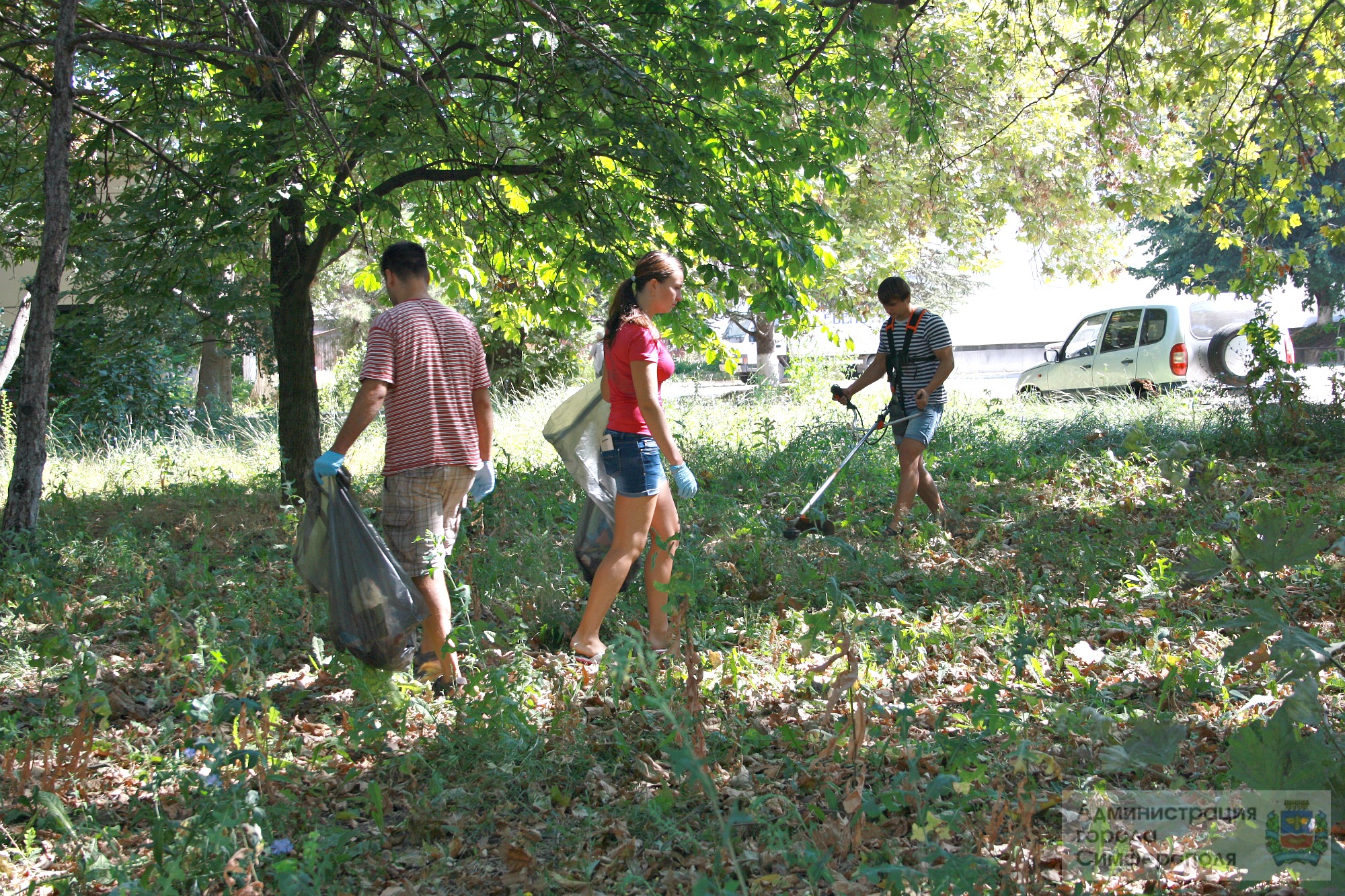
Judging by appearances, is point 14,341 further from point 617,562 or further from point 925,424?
point 925,424

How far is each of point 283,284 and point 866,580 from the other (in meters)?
5.07

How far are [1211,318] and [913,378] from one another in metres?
9.61

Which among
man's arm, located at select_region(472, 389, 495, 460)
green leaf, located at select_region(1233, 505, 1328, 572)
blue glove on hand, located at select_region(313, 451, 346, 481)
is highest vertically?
man's arm, located at select_region(472, 389, 495, 460)

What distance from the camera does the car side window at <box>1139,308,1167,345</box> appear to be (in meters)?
13.5

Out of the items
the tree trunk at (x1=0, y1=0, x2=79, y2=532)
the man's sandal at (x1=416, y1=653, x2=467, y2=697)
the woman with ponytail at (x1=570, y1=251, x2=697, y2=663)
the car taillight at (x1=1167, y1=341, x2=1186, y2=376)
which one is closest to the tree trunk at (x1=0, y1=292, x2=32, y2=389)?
the tree trunk at (x1=0, y1=0, x2=79, y2=532)

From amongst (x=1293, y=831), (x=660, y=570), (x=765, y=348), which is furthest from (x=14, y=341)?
(x=765, y=348)

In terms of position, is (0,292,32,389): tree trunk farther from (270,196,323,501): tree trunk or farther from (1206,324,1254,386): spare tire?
(1206,324,1254,386): spare tire

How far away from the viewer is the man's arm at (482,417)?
4.07m

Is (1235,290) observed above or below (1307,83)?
below

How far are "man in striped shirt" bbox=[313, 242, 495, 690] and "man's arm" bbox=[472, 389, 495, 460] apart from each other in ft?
0.17

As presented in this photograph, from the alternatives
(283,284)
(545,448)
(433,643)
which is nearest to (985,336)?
Result: (545,448)

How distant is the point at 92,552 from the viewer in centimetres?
593

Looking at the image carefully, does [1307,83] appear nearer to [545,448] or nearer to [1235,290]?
[1235,290]

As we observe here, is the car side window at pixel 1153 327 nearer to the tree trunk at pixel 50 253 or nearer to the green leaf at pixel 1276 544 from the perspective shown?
the green leaf at pixel 1276 544
